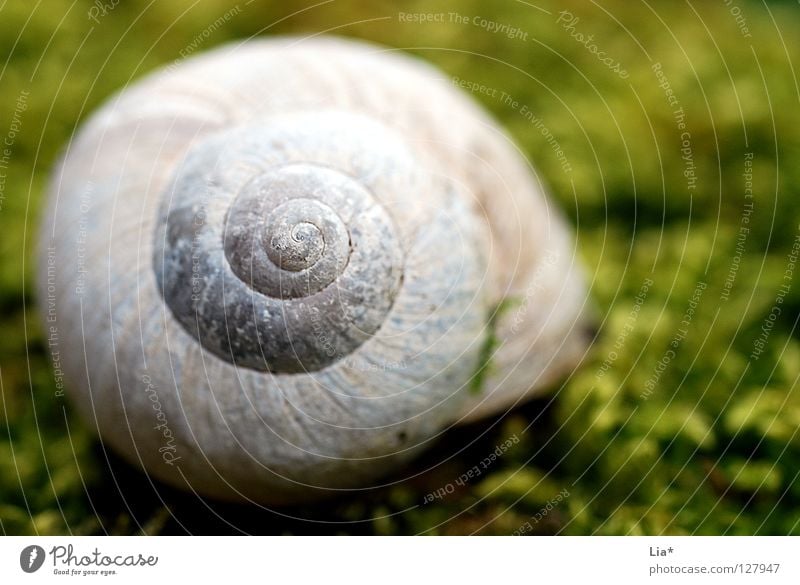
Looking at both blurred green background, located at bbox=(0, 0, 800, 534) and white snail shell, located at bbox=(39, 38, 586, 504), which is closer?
white snail shell, located at bbox=(39, 38, 586, 504)

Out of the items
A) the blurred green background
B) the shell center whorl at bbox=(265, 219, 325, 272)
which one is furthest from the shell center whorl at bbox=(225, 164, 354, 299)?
the blurred green background

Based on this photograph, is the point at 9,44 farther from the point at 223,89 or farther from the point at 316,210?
the point at 316,210

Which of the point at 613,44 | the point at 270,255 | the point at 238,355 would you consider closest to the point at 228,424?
the point at 238,355

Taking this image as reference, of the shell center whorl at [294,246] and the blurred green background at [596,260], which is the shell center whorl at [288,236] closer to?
the shell center whorl at [294,246]

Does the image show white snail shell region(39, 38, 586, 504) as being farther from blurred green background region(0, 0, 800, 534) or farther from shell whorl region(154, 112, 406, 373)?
blurred green background region(0, 0, 800, 534)

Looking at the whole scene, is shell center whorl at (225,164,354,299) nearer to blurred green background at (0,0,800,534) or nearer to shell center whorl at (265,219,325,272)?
shell center whorl at (265,219,325,272)

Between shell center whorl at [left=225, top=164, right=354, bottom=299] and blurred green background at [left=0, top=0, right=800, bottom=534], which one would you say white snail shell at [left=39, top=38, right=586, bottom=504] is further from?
blurred green background at [left=0, top=0, right=800, bottom=534]

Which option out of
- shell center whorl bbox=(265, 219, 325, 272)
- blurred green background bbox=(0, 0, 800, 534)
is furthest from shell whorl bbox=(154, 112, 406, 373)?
blurred green background bbox=(0, 0, 800, 534)

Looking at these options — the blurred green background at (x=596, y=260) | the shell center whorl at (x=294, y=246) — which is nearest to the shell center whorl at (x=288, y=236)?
the shell center whorl at (x=294, y=246)

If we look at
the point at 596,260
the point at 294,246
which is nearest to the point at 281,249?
the point at 294,246
